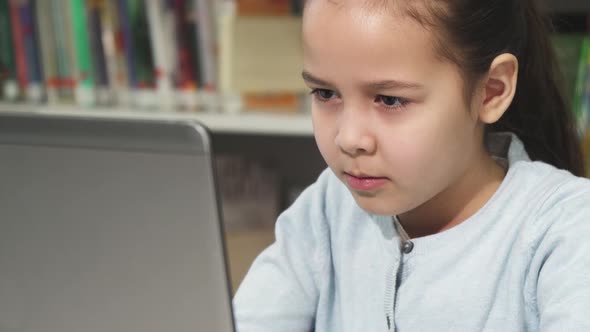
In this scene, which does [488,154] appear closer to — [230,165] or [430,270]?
[430,270]

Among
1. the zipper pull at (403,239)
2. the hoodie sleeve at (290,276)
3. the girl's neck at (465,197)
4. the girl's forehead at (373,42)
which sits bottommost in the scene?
the hoodie sleeve at (290,276)

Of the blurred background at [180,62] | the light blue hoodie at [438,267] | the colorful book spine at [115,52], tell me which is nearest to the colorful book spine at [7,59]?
the blurred background at [180,62]

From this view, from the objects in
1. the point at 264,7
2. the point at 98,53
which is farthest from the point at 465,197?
the point at 98,53

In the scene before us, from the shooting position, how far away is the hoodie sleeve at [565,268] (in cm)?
63

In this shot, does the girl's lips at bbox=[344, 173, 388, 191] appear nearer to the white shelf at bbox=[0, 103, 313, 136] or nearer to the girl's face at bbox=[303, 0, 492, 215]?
the girl's face at bbox=[303, 0, 492, 215]

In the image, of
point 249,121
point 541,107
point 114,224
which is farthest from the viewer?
point 249,121

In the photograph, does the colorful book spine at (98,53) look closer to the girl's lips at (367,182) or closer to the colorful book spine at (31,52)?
the colorful book spine at (31,52)

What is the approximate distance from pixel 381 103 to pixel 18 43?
1.33 m

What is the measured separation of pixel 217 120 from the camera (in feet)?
5.30

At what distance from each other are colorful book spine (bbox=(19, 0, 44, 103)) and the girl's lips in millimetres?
1249

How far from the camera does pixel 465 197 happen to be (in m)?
0.81

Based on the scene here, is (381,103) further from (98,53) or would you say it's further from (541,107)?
(98,53)

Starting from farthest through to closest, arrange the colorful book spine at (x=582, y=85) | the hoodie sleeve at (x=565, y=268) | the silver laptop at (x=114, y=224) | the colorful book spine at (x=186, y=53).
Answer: the colorful book spine at (x=186, y=53) → the colorful book spine at (x=582, y=85) → the hoodie sleeve at (x=565, y=268) → the silver laptop at (x=114, y=224)

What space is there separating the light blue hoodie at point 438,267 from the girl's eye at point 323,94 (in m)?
0.18
